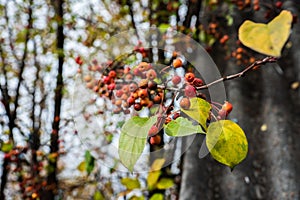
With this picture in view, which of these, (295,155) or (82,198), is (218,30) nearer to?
(295,155)

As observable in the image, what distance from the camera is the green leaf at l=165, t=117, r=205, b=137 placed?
15.6 inches

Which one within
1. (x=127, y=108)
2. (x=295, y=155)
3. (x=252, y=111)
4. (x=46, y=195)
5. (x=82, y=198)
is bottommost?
(x=82, y=198)

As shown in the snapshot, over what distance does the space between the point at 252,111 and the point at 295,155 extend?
0.37 metres

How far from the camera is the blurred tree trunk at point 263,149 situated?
4.89 ft

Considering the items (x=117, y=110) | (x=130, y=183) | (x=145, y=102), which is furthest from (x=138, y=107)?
(x=130, y=183)

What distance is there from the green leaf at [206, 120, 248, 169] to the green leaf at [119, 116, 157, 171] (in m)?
0.07

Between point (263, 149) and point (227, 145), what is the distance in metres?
1.34

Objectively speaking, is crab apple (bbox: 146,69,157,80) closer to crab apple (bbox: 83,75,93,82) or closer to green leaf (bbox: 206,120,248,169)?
green leaf (bbox: 206,120,248,169)

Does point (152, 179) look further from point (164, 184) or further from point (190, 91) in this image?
point (190, 91)

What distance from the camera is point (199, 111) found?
0.40 meters

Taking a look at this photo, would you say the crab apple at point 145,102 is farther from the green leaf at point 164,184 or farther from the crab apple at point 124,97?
the green leaf at point 164,184

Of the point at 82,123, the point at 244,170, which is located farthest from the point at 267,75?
the point at 82,123

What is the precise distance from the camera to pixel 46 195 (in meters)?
1.77

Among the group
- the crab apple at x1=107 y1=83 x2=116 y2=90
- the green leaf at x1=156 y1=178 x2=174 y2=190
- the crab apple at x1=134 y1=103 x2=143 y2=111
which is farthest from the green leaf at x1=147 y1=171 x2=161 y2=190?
the crab apple at x1=134 y1=103 x2=143 y2=111
